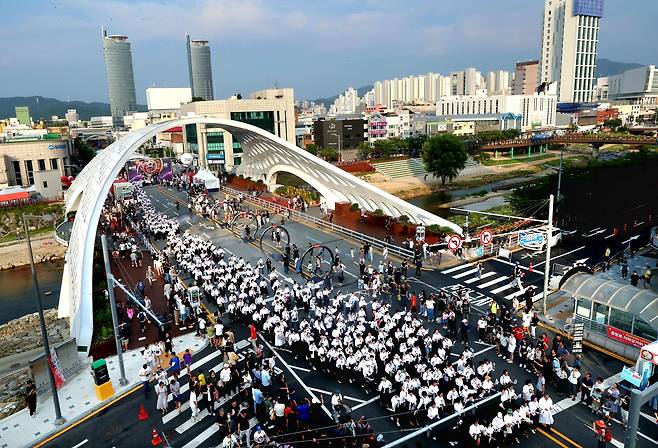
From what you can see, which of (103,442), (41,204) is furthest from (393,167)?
(103,442)

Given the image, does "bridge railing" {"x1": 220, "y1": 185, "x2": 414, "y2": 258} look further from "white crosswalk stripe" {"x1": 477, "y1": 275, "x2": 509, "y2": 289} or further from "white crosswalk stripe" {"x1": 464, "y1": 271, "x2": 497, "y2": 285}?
"white crosswalk stripe" {"x1": 477, "y1": 275, "x2": 509, "y2": 289}

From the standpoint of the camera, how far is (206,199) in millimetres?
48156

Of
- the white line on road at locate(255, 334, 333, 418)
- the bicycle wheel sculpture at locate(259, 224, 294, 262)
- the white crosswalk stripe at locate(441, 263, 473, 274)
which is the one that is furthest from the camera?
the bicycle wheel sculpture at locate(259, 224, 294, 262)

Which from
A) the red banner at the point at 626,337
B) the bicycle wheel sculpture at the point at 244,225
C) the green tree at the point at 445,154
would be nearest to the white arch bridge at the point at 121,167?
the bicycle wheel sculpture at the point at 244,225

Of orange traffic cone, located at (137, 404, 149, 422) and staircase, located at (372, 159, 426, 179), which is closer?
orange traffic cone, located at (137, 404, 149, 422)

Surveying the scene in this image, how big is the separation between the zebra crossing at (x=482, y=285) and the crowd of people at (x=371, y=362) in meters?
1.07

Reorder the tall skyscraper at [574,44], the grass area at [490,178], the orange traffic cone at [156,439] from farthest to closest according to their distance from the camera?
1. the tall skyscraper at [574,44]
2. the grass area at [490,178]
3. the orange traffic cone at [156,439]

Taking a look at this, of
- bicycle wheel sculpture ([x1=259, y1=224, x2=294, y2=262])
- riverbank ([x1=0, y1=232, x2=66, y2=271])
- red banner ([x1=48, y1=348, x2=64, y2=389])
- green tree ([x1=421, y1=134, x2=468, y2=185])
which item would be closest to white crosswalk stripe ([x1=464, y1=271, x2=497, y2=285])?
bicycle wheel sculpture ([x1=259, y1=224, x2=294, y2=262])

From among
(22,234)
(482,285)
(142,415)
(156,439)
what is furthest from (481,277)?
(22,234)

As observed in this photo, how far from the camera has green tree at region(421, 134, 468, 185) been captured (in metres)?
70.9

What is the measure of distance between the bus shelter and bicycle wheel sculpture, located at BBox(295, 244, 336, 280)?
12.8 m

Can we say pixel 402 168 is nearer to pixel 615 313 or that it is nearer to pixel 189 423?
pixel 615 313

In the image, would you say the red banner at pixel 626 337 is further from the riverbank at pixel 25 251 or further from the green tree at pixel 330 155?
the green tree at pixel 330 155

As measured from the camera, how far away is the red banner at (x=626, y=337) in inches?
682
